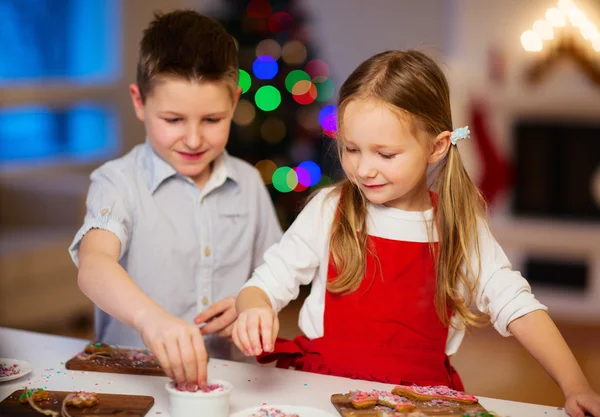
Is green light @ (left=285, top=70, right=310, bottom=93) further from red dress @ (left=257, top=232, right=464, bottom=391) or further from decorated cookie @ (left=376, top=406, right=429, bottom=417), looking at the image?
decorated cookie @ (left=376, top=406, right=429, bottom=417)

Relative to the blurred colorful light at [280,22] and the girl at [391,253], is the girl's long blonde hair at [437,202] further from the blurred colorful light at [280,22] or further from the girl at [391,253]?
the blurred colorful light at [280,22]

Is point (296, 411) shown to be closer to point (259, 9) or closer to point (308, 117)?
point (308, 117)

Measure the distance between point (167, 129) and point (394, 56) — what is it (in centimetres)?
47

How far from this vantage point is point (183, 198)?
1672 mm

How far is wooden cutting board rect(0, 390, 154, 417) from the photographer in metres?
1.09

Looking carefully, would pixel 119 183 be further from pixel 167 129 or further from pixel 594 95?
pixel 594 95

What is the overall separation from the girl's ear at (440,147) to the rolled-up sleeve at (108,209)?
0.60 metres

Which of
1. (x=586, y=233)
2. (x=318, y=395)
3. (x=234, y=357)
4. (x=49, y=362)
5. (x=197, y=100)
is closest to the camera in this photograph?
(x=318, y=395)

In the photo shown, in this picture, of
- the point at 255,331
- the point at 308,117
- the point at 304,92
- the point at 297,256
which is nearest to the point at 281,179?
the point at 308,117

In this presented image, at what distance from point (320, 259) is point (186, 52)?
0.49 m

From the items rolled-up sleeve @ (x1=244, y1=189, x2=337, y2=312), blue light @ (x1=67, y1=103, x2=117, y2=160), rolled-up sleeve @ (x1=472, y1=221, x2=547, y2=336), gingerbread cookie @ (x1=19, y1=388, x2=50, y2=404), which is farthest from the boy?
blue light @ (x1=67, y1=103, x2=117, y2=160)

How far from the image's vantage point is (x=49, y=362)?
1341 millimetres

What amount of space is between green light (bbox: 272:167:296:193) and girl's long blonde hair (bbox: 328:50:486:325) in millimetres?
2994

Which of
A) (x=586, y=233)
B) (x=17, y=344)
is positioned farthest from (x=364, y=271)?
(x=586, y=233)
